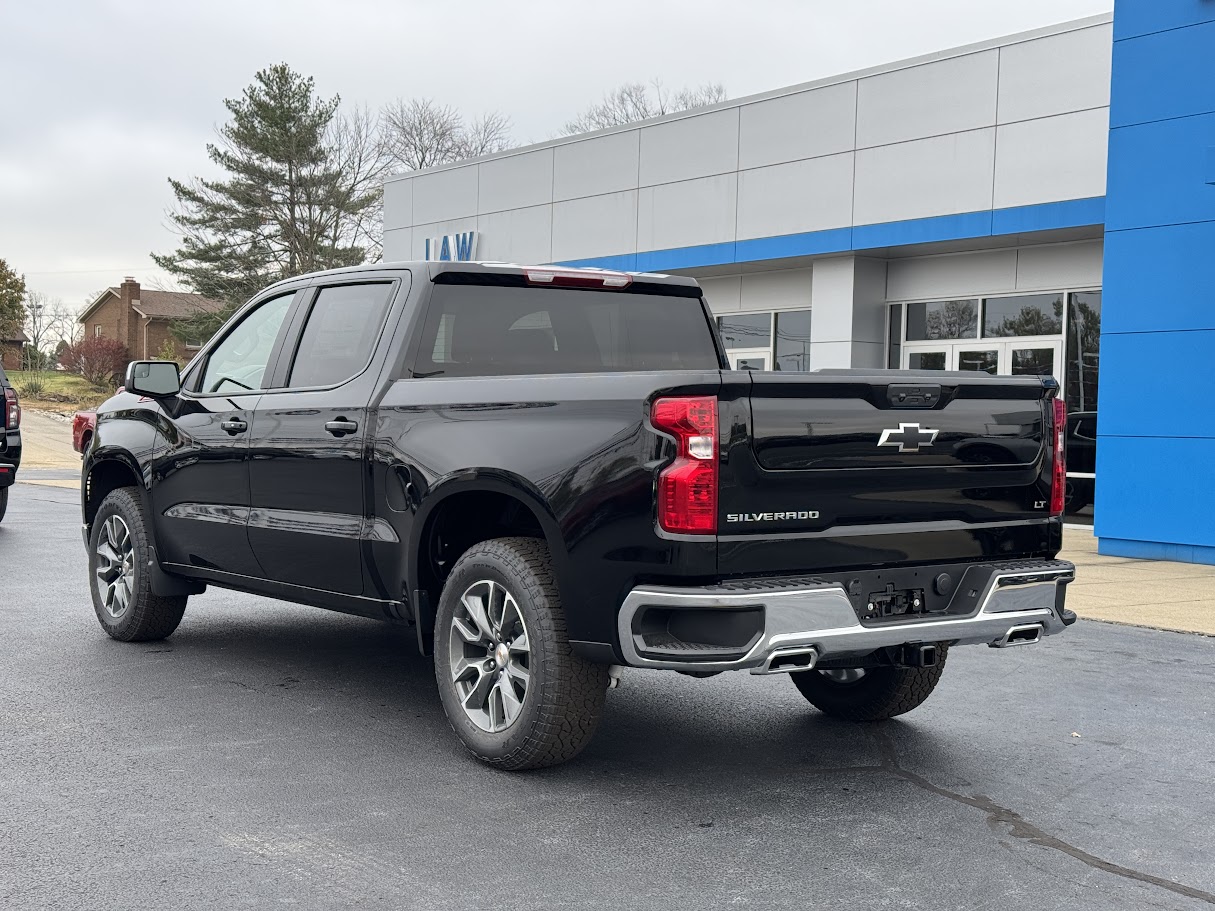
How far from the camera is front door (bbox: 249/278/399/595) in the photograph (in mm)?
5773

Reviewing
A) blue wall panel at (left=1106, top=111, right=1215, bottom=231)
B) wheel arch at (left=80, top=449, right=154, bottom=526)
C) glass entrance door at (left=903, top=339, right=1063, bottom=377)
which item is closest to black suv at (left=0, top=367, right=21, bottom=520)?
wheel arch at (left=80, top=449, right=154, bottom=526)

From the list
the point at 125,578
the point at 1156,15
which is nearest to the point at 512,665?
the point at 125,578

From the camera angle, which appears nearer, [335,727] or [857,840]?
[857,840]

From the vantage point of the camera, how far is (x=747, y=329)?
22000 millimetres

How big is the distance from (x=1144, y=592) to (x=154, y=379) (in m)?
8.12

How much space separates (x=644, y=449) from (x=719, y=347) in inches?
90.2

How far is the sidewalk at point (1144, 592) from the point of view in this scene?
970 centimetres

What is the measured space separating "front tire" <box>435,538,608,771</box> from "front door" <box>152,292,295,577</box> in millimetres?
1641

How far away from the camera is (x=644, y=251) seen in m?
22.6

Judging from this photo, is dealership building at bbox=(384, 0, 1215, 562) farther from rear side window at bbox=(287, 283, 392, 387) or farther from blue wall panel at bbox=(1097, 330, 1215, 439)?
rear side window at bbox=(287, 283, 392, 387)

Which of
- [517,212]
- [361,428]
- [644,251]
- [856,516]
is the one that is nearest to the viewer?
[856,516]

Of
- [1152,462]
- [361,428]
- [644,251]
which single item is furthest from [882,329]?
[361,428]

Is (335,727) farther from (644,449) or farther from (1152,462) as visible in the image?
(1152,462)

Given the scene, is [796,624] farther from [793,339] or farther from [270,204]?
[270,204]
